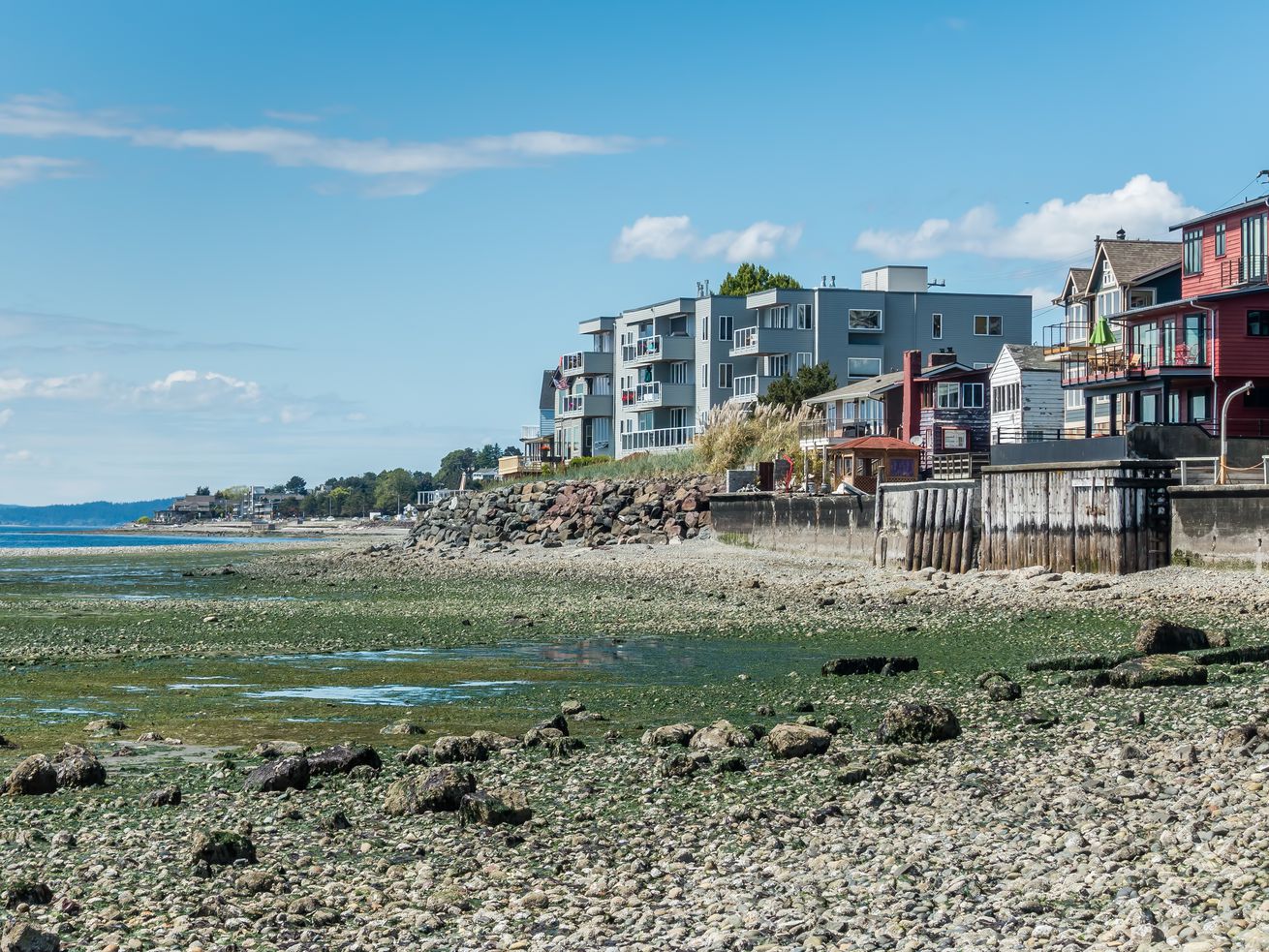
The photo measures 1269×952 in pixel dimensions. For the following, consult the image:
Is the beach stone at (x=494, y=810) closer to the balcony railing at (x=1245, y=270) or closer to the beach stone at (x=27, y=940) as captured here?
the beach stone at (x=27, y=940)

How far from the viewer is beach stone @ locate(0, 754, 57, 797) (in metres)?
13.0

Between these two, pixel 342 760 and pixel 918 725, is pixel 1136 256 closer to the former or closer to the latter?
pixel 918 725

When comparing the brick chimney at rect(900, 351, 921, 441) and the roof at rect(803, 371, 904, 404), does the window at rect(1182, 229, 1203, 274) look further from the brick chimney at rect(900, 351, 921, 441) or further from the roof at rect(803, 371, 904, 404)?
the roof at rect(803, 371, 904, 404)

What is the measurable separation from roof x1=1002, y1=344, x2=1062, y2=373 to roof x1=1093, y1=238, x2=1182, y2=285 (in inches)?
215

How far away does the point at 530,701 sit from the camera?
19.0m

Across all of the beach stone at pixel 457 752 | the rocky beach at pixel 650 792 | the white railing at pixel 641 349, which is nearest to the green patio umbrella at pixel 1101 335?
the rocky beach at pixel 650 792

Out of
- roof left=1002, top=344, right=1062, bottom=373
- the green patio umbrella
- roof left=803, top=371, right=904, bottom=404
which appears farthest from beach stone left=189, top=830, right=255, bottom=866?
roof left=803, top=371, right=904, bottom=404

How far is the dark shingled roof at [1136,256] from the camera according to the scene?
204ft

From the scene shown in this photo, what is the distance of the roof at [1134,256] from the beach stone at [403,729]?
5189 cm

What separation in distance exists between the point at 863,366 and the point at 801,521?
41645 millimetres

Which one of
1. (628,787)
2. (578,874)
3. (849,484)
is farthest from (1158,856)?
(849,484)

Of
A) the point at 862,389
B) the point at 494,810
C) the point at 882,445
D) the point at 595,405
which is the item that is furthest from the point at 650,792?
the point at 595,405

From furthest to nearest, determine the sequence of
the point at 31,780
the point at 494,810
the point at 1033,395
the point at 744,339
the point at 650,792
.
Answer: the point at 744,339 → the point at 1033,395 → the point at 31,780 → the point at 650,792 → the point at 494,810

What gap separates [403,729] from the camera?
53.7ft
